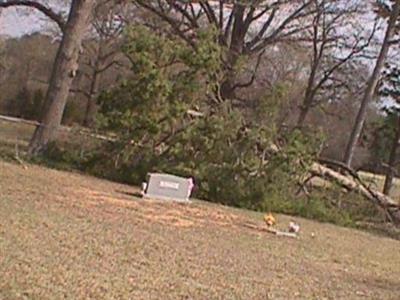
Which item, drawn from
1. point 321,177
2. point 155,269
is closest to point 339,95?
point 321,177

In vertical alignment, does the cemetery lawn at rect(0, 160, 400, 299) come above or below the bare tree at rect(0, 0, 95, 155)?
below

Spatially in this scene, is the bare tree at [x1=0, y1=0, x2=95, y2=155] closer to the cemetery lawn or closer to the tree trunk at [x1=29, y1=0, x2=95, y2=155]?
the tree trunk at [x1=29, y1=0, x2=95, y2=155]

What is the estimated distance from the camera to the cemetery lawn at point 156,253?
6.53m

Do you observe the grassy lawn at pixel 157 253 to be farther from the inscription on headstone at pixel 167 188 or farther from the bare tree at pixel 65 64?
the bare tree at pixel 65 64

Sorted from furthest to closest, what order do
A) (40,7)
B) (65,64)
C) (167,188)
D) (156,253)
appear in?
1. (40,7)
2. (65,64)
3. (167,188)
4. (156,253)

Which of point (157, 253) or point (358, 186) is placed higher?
point (358, 186)

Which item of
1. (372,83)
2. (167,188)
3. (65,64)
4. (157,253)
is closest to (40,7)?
(65,64)

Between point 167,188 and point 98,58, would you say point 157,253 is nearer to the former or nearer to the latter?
point 167,188

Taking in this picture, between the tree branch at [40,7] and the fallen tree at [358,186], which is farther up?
the tree branch at [40,7]

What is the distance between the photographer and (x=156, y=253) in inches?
341

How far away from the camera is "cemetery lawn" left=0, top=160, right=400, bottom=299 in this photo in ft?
21.4

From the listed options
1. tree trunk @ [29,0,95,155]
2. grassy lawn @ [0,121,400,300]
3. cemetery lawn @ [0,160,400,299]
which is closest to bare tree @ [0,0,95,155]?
tree trunk @ [29,0,95,155]

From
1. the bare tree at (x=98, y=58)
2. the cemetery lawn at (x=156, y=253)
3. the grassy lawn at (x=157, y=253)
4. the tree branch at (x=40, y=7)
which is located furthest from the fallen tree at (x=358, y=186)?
the bare tree at (x=98, y=58)

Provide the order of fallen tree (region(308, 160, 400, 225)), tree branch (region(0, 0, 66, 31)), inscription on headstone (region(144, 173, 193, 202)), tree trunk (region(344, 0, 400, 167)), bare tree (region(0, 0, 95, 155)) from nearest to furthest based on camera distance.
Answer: inscription on headstone (region(144, 173, 193, 202)) < fallen tree (region(308, 160, 400, 225)) < bare tree (region(0, 0, 95, 155)) < tree branch (region(0, 0, 66, 31)) < tree trunk (region(344, 0, 400, 167))
